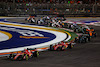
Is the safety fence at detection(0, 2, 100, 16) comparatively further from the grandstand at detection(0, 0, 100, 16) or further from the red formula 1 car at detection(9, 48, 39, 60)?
the red formula 1 car at detection(9, 48, 39, 60)

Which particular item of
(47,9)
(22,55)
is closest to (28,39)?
(22,55)

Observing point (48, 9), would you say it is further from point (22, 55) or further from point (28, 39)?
point (22, 55)

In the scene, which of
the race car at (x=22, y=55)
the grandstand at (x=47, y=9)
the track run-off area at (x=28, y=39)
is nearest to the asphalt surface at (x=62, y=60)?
the race car at (x=22, y=55)

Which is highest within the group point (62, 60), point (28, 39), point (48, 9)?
point (48, 9)

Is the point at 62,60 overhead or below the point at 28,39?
overhead

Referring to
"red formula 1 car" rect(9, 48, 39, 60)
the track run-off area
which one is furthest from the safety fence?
"red formula 1 car" rect(9, 48, 39, 60)

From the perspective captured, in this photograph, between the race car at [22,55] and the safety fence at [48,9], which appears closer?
the race car at [22,55]

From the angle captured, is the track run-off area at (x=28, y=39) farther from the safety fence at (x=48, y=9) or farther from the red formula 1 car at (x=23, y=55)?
the safety fence at (x=48, y=9)

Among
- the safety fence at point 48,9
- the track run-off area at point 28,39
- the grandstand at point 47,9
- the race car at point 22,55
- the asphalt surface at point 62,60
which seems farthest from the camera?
the safety fence at point 48,9

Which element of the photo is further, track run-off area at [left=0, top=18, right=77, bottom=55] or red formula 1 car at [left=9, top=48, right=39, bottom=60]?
track run-off area at [left=0, top=18, right=77, bottom=55]

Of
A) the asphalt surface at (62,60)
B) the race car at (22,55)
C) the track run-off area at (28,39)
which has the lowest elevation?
the track run-off area at (28,39)

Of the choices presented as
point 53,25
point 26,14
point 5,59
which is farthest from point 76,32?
point 26,14

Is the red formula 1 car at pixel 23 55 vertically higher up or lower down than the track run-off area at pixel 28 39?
higher up

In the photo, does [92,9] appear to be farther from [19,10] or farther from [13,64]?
[13,64]
